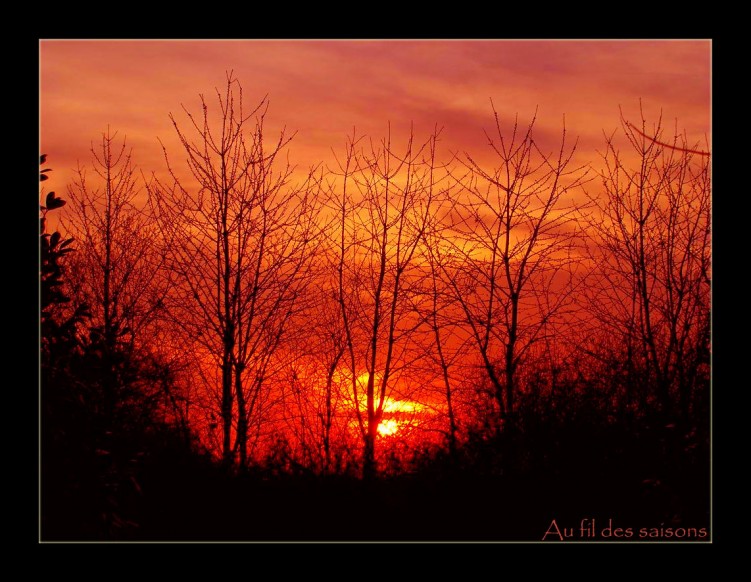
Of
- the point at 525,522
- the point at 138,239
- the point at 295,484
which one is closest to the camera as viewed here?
the point at 525,522

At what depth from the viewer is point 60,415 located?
4.62 meters

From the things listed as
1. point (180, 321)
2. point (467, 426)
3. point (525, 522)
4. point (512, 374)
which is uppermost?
point (180, 321)

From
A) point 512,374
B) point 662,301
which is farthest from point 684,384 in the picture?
point 512,374

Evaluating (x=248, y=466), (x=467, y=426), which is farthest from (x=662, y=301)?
(x=248, y=466)

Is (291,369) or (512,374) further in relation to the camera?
(291,369)

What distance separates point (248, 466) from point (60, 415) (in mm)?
2144

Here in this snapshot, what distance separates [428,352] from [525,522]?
5.06 feet

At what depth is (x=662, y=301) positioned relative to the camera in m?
6.40

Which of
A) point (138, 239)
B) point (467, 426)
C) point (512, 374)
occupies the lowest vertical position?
point (467, 426)

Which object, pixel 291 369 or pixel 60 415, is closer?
pixel 60 415

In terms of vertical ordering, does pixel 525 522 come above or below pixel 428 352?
below

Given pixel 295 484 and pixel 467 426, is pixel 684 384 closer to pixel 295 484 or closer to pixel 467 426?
pixel 467 426

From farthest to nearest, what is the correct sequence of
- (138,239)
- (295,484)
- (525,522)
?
(138,239) < (295,484) < (525,522)
